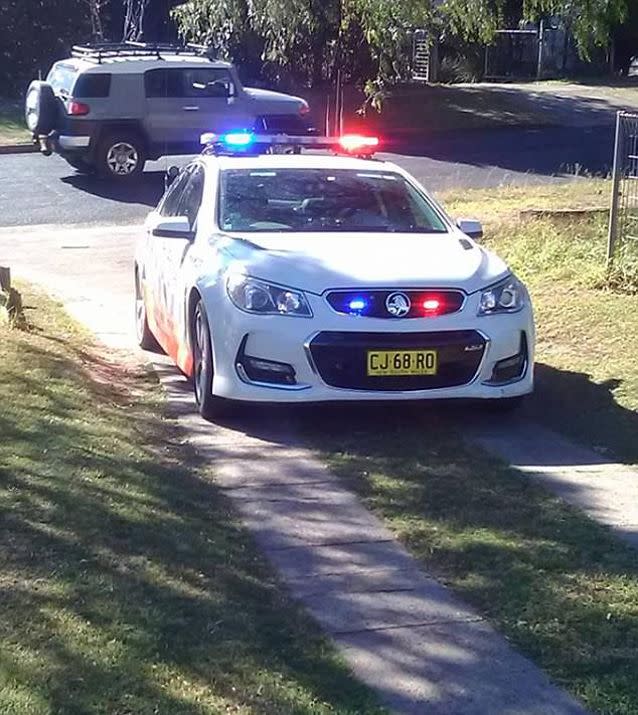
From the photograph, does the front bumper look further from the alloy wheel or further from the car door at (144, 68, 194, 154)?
the car door at (144, 68, 194, 154)

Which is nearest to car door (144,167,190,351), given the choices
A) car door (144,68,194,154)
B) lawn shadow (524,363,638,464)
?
lawn shadow (524,363,638,464)

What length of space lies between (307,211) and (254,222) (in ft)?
1.14

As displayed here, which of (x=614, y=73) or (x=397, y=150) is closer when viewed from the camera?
(x=397, y=150)

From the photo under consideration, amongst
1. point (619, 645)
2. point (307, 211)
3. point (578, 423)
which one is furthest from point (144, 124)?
point (619, 645)

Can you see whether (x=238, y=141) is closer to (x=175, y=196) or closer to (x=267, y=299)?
(x=175, y=196)

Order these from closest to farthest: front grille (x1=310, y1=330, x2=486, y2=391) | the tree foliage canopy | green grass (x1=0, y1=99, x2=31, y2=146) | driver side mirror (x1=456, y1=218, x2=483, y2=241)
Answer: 1. front grille (x1=310, y1=330, x2=486, y2=391)
2. driver side mirror (x1=456, y1=218, x2=483, y2=241)
3. the tree foliage canopy
4. green grass (x1=0, y1=99, x2=31, y2=146)

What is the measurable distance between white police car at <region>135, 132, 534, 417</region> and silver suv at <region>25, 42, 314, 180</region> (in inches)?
528

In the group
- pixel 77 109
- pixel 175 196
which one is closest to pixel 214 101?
pixel 77 109

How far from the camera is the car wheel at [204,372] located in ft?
25.8

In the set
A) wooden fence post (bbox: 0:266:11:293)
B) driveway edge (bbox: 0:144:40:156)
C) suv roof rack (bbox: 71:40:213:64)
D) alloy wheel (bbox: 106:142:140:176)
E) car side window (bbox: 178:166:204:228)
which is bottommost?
driveway edge (bbox: 0:144:40:156)

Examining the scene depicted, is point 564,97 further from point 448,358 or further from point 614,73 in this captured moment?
point 448,358

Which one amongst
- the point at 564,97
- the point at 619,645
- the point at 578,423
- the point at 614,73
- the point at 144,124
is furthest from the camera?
the point at 614,73

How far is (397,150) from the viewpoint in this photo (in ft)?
86.4

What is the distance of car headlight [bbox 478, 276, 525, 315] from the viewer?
776cm
